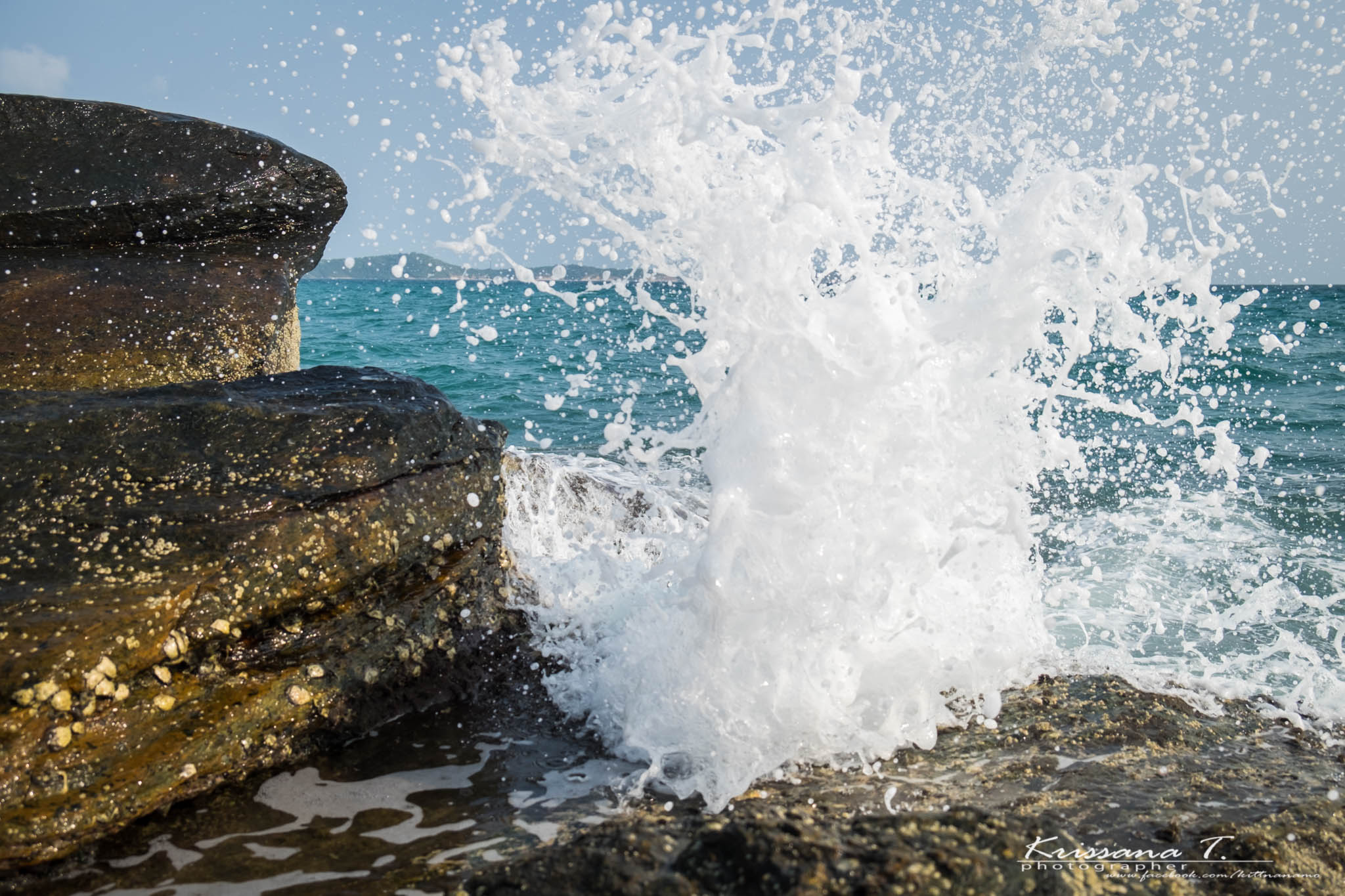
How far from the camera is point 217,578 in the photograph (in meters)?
2.60

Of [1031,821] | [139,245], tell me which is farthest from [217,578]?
[139,245]

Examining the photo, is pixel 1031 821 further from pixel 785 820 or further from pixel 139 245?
pixel 139 245

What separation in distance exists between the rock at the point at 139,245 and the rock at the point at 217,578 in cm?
162

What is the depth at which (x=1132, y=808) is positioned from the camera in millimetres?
2492

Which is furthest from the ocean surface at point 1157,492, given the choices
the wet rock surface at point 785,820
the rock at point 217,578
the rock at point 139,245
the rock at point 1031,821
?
the rock at point 139,245

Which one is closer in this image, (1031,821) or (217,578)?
(1031,821)

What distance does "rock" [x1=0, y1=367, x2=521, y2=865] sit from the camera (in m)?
2.27

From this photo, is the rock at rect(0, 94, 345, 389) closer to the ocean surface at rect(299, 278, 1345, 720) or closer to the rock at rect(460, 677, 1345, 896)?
the ocean surface at rect(299, 278, 1345, 720)

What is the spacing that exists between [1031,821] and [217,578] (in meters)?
2.33

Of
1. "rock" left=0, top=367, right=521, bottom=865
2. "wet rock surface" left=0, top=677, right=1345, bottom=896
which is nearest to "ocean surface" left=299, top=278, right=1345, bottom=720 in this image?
"wet rock surface" left=0, top=677, right=1345, bottom=896

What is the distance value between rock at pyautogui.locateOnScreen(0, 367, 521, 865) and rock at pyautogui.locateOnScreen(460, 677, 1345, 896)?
1102 millimetres

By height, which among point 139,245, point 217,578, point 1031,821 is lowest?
point 1031,821

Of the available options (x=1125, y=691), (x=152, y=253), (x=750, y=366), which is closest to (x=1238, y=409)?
(x=1125, y=691)

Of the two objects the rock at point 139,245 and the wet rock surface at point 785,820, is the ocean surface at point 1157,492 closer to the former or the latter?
the wet rock surface at point 785,820
